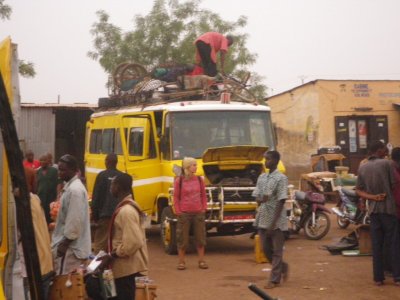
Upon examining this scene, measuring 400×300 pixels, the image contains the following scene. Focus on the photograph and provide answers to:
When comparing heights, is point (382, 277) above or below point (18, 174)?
below

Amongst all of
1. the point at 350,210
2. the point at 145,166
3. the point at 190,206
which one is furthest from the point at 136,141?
the point at 350,210

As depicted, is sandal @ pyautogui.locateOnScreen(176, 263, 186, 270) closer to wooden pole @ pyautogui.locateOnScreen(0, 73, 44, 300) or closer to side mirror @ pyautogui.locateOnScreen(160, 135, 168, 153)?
side mirror @ pyautogui.locateOnScreen(160, 135, 168, 153)

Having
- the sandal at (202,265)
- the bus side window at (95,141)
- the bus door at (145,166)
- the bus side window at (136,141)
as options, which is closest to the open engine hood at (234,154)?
the bus door at (145,166)

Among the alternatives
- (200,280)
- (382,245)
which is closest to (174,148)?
(200,280)

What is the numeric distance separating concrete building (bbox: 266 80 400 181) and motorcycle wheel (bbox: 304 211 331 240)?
44.3 ft

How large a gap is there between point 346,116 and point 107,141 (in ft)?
49.9

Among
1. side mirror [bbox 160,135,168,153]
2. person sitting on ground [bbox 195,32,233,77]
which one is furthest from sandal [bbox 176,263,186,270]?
person sitting on ground [bbox 195,32,233,77]

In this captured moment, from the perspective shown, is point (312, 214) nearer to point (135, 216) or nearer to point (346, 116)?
point (135, 216)

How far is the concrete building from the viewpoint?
83.5 ft

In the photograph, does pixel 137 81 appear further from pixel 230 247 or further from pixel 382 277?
pixel 382 277

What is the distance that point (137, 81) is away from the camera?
44.3 ft

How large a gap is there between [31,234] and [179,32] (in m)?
22.7

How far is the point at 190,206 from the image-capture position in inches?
364

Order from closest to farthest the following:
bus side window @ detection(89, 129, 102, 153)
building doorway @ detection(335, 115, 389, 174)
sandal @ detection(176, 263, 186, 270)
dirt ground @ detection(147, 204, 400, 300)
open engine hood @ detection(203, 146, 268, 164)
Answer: dirt ground @ detection(147, 204, 400, 300)
sandal @ detection(176, 263, 186, 270)
open engine hood @ detection(203, 146, 268, 164)
bus side window @ detection(89, 129, 102, 153)
building doorway @ detection(335, 115, 389, 174)
